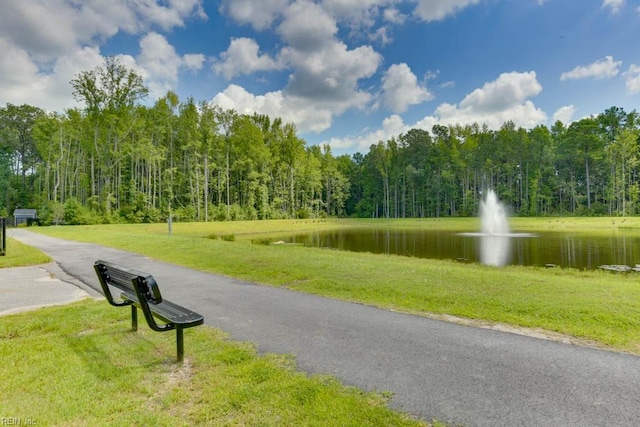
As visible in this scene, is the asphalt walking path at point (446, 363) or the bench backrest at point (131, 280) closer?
the asphalt walking path at point (446, 363)

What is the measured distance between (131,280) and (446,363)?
3.56m

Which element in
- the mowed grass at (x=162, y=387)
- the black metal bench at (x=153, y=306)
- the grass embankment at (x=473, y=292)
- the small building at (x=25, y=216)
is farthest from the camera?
the small building at (x=25, y=216)

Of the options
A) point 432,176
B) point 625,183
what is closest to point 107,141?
point 432,176

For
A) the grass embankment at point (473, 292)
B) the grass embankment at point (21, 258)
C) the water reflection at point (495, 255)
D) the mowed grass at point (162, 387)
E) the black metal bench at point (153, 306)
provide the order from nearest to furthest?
the mowed grass at point (162, 387) → the black metal bench at point (153, 306) → the grass embankment at point (473, 292) → the grass embankment at point (21, 258) → the water reflection at point (495, 255)

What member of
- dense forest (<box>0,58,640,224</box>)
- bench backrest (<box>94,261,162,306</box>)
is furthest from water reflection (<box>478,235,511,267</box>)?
dense forest (<box>0,58,640,224</box>)

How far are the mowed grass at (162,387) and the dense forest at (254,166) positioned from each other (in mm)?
39304

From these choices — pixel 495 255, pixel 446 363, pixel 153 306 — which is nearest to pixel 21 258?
pixel 153 306

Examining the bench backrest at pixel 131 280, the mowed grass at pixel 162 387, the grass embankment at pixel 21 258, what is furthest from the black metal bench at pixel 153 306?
the grass embankment at pixel 21 258

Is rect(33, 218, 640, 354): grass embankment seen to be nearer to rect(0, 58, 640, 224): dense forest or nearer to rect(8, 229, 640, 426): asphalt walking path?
rect(8, 229, 640, 426): asphalt walking path

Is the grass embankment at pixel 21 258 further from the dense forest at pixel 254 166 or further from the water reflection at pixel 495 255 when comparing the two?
the dense forest at pixel 254 166

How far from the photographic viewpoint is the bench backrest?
3791 mm

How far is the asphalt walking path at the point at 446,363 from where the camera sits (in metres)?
2.85

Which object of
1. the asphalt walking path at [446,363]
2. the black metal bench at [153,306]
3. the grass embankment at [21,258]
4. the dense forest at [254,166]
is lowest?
the asphalt walking path at [446,363]

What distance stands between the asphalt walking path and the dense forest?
3972cm
